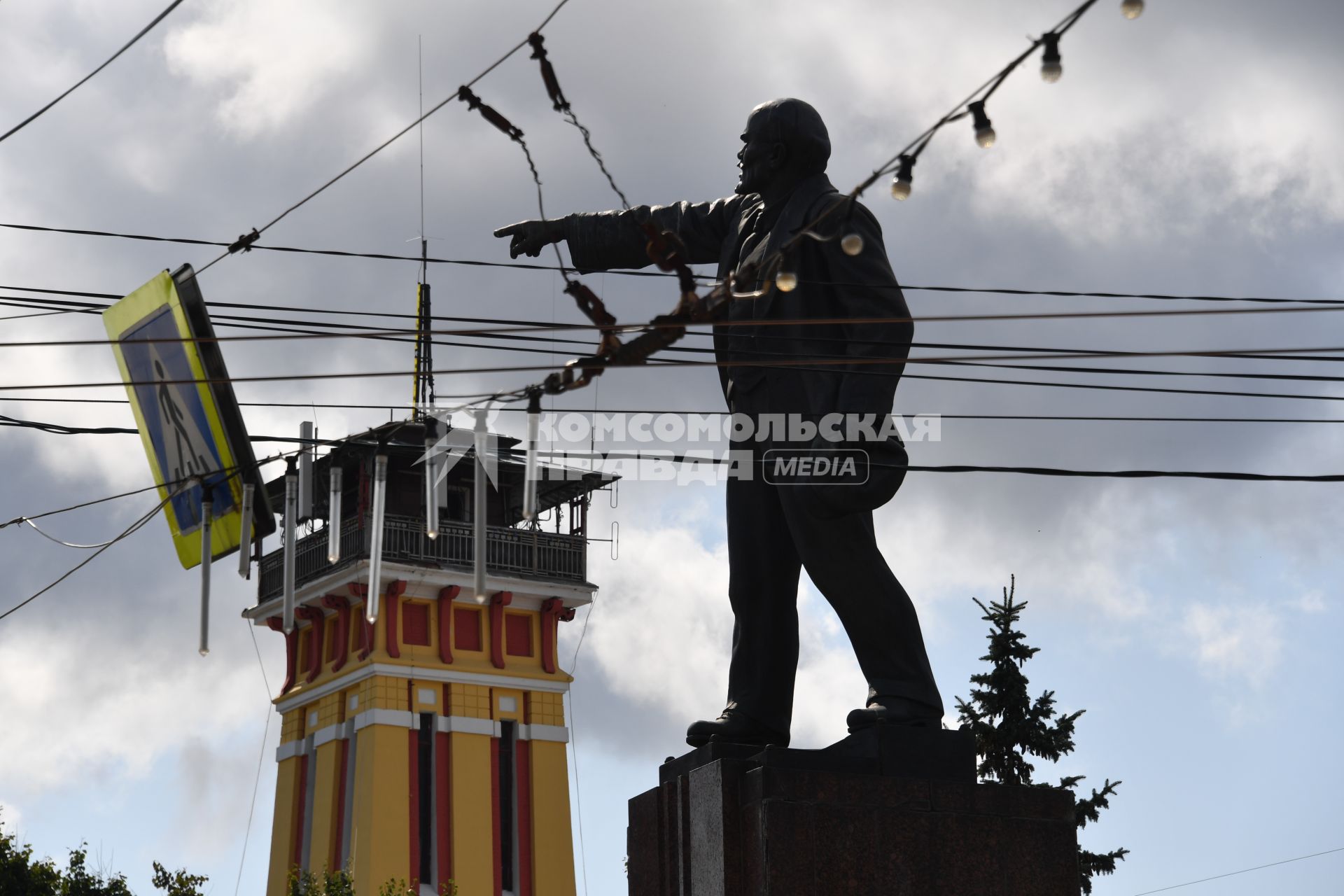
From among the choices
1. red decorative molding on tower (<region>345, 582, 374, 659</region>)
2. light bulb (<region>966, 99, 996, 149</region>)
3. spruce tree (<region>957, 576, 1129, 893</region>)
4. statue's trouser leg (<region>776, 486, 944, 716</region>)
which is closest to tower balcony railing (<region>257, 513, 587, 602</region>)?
red decorative molding on tower (<region>345, 582, 374, 659</region>)

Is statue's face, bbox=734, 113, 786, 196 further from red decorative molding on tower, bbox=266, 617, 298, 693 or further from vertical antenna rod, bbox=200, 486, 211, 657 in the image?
red decorative molding on tower, bbox=266, 617, 298, 693

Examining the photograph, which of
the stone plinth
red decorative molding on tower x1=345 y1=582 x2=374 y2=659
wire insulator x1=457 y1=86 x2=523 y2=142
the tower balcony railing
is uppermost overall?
the tower balcony railing

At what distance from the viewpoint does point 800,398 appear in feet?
23.6

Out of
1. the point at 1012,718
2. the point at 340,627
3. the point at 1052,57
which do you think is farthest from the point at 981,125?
the point at 340,627

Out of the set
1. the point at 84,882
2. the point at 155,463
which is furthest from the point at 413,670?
the point at 155,463

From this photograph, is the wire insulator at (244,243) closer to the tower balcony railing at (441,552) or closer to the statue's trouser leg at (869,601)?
the statue's trouser leg at (869,601)

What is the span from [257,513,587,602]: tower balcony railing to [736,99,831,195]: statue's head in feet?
70.7

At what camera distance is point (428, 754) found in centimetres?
2934

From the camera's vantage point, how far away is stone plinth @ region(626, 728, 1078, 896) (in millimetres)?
6488

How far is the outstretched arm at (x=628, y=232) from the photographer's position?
7988mm

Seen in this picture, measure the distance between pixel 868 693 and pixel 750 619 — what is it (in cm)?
69

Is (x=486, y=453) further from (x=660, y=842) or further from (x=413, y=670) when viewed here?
(x=413, y=670)

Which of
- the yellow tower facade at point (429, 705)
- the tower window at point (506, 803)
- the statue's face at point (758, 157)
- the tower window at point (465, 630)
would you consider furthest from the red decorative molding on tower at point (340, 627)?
the statue's face at point (758, 157)

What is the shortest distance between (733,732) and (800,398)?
1432 mm
